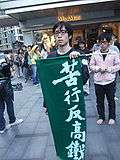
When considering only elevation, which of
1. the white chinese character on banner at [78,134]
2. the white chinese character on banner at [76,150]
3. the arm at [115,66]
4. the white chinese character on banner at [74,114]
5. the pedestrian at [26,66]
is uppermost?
the arm at [115,66]

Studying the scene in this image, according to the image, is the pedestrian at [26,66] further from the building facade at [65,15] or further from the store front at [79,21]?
the store front at [79,21]

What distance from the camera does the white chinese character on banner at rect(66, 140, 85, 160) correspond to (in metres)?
3.74

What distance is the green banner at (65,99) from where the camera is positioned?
11.7 feet

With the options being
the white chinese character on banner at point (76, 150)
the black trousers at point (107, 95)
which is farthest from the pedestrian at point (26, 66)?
the white chinese character on banner at point (76, 150)

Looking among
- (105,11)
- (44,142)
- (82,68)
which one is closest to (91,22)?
(105,11)

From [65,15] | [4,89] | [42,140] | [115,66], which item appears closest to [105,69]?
[115,66]

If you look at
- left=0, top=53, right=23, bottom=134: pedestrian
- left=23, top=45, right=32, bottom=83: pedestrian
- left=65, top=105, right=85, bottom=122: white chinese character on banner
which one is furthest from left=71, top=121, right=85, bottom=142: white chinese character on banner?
left=23, top=45, right=32, bottom=83: pedestrian

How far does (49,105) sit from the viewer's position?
3.67m

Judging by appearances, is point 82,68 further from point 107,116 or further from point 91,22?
point 91,22

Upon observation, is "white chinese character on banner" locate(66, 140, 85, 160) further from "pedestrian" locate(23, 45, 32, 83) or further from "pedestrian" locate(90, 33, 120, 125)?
"pedestrian" locate(23, 45, 32, 83)

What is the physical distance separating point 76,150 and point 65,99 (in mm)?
622

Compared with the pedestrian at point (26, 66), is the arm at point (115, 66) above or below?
above

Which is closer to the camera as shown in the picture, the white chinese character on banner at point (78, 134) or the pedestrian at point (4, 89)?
the white chinese character on banner at point (78, 134)

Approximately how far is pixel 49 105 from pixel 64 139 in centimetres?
43
